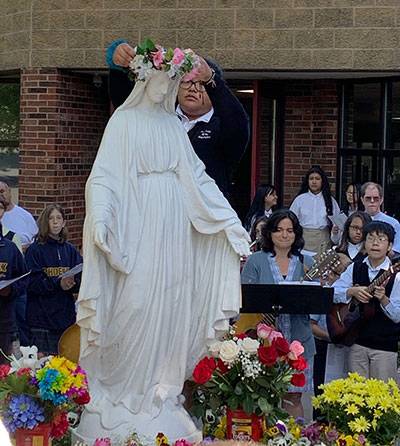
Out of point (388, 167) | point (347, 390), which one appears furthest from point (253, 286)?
point (388, 167)

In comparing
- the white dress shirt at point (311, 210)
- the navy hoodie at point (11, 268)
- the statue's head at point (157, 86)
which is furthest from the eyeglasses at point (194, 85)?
the white dress shirt at point (311, 210)

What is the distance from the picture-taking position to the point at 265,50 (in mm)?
12766

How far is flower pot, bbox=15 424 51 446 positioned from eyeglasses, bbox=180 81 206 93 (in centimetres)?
222

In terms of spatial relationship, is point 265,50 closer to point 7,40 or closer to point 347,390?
point 7,40

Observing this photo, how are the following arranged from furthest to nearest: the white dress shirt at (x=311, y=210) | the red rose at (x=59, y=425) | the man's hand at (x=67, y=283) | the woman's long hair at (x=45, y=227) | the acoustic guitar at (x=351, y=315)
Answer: the white dress shirt at (x=311, y=210)
the woman's long hair at (x=45, y=227)
the man's hand at (x=67, y=283)
the acoustic guitar at (x=351, y=315)
the red rose at (x=59, y=425)

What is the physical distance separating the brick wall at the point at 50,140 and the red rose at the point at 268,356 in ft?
25.3

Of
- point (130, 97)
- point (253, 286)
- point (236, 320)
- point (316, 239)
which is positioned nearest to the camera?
point (130, 97)

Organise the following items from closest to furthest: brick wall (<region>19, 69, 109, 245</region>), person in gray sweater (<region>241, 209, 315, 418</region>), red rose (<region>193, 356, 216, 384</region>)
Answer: red rose (<region>193, 356, 216, 384</region>) → person in gray sweater (<region>241, 209, 315, 418</region>) → brick wall (<region>19, 69, 109, 245</region>)

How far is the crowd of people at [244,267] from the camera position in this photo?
6.76 meters

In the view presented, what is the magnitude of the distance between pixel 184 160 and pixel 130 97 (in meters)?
0.45

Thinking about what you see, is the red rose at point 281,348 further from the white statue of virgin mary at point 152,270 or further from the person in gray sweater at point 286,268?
the person in gray sweater at point 286,268

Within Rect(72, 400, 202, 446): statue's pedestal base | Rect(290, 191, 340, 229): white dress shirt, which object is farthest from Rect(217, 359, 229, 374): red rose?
Answer: Rect(290, 191, 340, 229): white dress shirt

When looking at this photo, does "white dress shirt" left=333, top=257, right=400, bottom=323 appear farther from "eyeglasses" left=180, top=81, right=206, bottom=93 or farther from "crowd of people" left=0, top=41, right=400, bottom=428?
"eyeglasses" left=180, top=81, right=206, bottom=93

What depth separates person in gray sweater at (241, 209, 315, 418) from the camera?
754 centimetres
